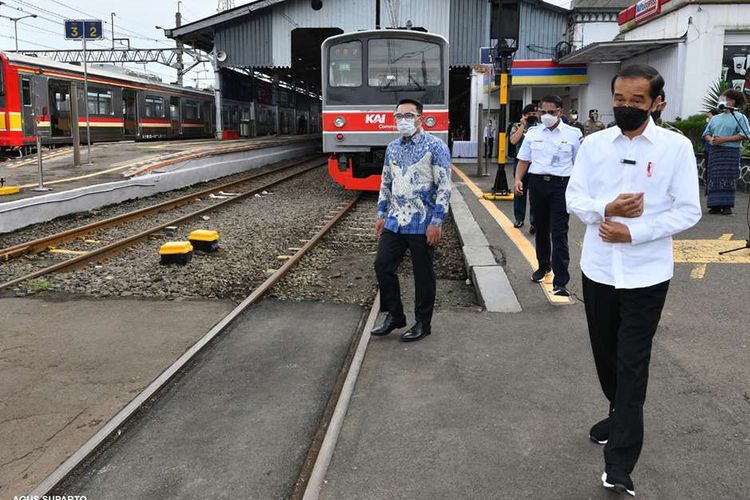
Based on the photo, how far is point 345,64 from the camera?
1384 cm

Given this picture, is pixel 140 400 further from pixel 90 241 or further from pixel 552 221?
pixel 90 241

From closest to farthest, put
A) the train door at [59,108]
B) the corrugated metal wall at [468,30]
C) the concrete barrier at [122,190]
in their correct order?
the concrete barrier at [122,190] < the train door at [59,108] < the corrugated metal wall at [468,30]

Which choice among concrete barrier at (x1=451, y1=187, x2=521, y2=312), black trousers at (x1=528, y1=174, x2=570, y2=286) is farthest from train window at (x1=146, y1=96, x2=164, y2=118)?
black trousers at (x1=528, y1=174, x2=570, y2=286)

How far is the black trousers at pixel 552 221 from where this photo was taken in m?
6.15

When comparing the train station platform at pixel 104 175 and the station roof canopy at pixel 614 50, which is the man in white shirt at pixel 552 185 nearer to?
the train station platform at pixel 104 175

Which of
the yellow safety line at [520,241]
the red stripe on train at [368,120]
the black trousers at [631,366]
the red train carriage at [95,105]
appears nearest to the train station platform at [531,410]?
the yellow safety line at [520,241]

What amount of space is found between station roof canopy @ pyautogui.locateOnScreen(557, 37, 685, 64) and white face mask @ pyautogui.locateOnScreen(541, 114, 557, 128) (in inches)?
461

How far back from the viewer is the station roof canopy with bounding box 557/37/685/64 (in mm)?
16672

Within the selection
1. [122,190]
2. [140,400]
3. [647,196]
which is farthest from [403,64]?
[647,196]

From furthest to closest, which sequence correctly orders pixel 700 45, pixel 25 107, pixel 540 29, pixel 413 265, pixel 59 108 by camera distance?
pixel 540 29 < pixel 59 108 < pixel 25 107 < pixel 700 45 < pixel 413 265

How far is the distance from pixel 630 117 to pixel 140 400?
324 cm

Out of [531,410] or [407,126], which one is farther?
[407,126]

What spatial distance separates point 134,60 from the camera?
Result: 5372 centimetres

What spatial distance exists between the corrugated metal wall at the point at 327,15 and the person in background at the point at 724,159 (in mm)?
21058
